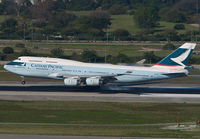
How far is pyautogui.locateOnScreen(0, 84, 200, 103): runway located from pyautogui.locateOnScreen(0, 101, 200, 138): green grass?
3.50m

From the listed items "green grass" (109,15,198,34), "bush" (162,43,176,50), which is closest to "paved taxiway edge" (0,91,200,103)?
"bush" (162,43,176,50)

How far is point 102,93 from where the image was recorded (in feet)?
206

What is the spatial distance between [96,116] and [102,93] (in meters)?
15.7

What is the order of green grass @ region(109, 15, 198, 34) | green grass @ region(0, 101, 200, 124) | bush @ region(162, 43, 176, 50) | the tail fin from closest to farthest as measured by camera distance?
1. green grass @ region(0, 101, 200, 124)
2. the tail fin
3. bush @ region(162, 43, 176, 50)
4. green grass @ region(109, 15, 198, 34)

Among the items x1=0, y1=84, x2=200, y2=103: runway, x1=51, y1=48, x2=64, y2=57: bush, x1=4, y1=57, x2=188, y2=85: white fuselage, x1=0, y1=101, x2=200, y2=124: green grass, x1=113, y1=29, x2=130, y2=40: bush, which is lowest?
x1=0, y1=84, x2=200, y2=103: runway

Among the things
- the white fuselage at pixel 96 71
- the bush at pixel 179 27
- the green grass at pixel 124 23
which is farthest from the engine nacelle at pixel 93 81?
the bush at pixel 179 27

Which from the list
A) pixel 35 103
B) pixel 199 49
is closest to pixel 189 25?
pixel 199 49

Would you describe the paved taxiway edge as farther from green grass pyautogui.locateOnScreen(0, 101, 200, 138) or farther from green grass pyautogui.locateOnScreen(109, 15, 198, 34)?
green grass pyautogui.locateOnScreen(109, 15, 198, 34)

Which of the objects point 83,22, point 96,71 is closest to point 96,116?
point 96,71

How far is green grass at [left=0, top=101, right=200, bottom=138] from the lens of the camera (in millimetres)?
37156

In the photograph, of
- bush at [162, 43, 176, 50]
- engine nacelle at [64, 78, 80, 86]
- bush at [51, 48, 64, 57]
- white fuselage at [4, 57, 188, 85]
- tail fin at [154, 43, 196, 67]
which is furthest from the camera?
bush at [162, 43, 176, 50]

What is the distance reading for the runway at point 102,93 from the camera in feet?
191

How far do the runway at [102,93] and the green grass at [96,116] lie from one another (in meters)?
3.50

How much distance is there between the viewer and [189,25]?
16162 centimetres
